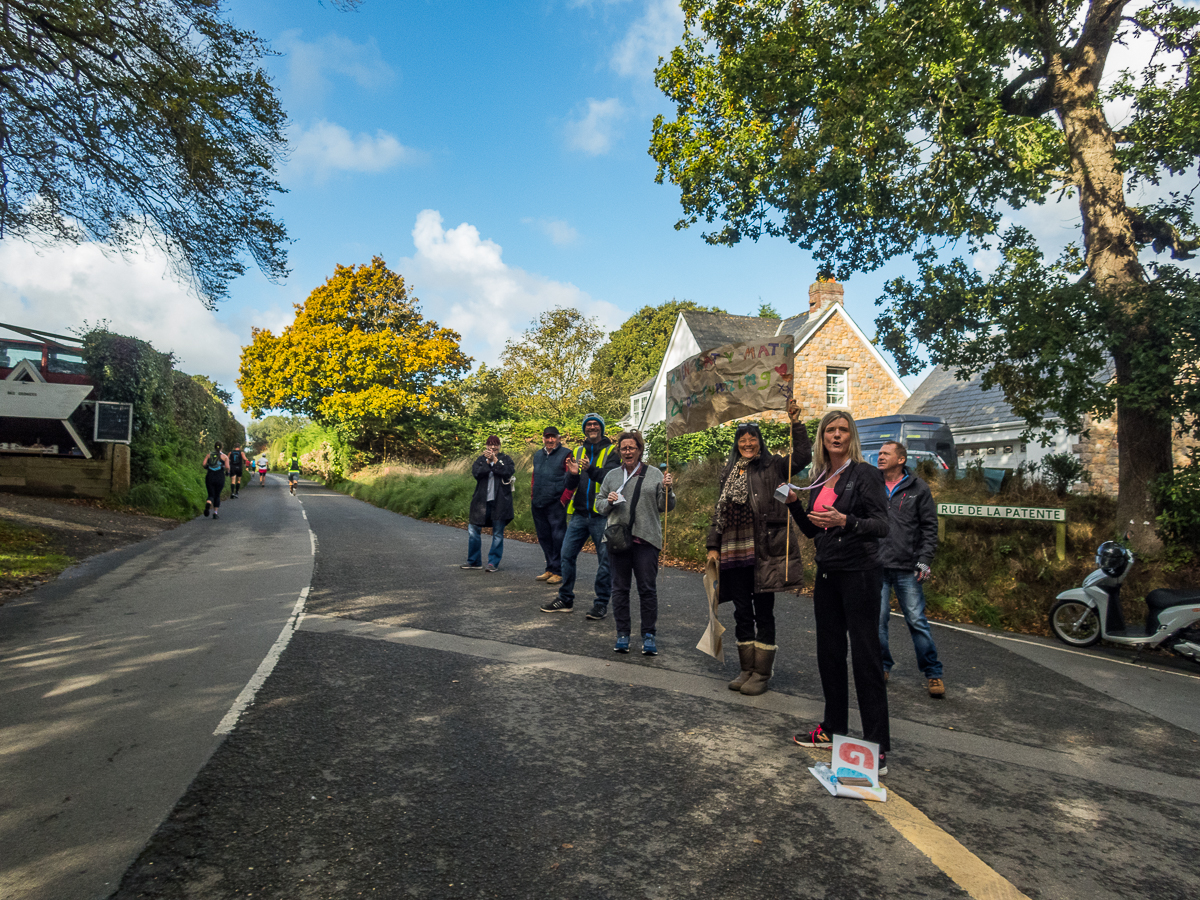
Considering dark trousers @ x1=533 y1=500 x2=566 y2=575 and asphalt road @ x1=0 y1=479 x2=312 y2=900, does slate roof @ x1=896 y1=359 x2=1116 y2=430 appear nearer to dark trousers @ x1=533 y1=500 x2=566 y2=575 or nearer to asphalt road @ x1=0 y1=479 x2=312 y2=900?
dark trousers @ x1=533 y1=500 x2=566 y2=575

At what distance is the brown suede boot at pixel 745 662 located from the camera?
17.7 ft

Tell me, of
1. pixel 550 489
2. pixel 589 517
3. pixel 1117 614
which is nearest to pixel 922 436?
pixel 1117 614

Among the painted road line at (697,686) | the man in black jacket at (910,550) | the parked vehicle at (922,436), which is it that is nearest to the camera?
the painted road line at (697,686)

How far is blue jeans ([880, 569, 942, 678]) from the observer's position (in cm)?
570

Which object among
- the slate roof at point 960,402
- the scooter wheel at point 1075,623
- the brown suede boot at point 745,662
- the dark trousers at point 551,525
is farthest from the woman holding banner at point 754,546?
the slate roof at point 960,402

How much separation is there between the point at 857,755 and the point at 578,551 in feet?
15.3

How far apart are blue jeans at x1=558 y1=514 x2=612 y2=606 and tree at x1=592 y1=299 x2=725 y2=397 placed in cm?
4668

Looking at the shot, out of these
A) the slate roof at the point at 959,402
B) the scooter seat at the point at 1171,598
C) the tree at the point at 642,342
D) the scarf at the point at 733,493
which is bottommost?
the scooter seat at the point at 1171,598

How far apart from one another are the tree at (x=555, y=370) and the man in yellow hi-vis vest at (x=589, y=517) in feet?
97.5

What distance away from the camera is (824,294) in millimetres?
31125

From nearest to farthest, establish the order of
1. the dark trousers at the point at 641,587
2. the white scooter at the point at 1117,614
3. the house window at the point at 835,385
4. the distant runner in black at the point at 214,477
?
1. the dark trousers at the point at 641,587
2. the white scooter at the point at 1117,614
3. the distant runner in black at the point at 214,477
4. the house window at the point at 835,385

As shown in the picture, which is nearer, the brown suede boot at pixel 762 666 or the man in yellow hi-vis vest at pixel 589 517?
the brown suede boot at pixel 762 666

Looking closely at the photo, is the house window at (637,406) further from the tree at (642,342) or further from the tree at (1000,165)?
the tree at (1000,165)

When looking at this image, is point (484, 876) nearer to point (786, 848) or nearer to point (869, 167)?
point (786, 848)
